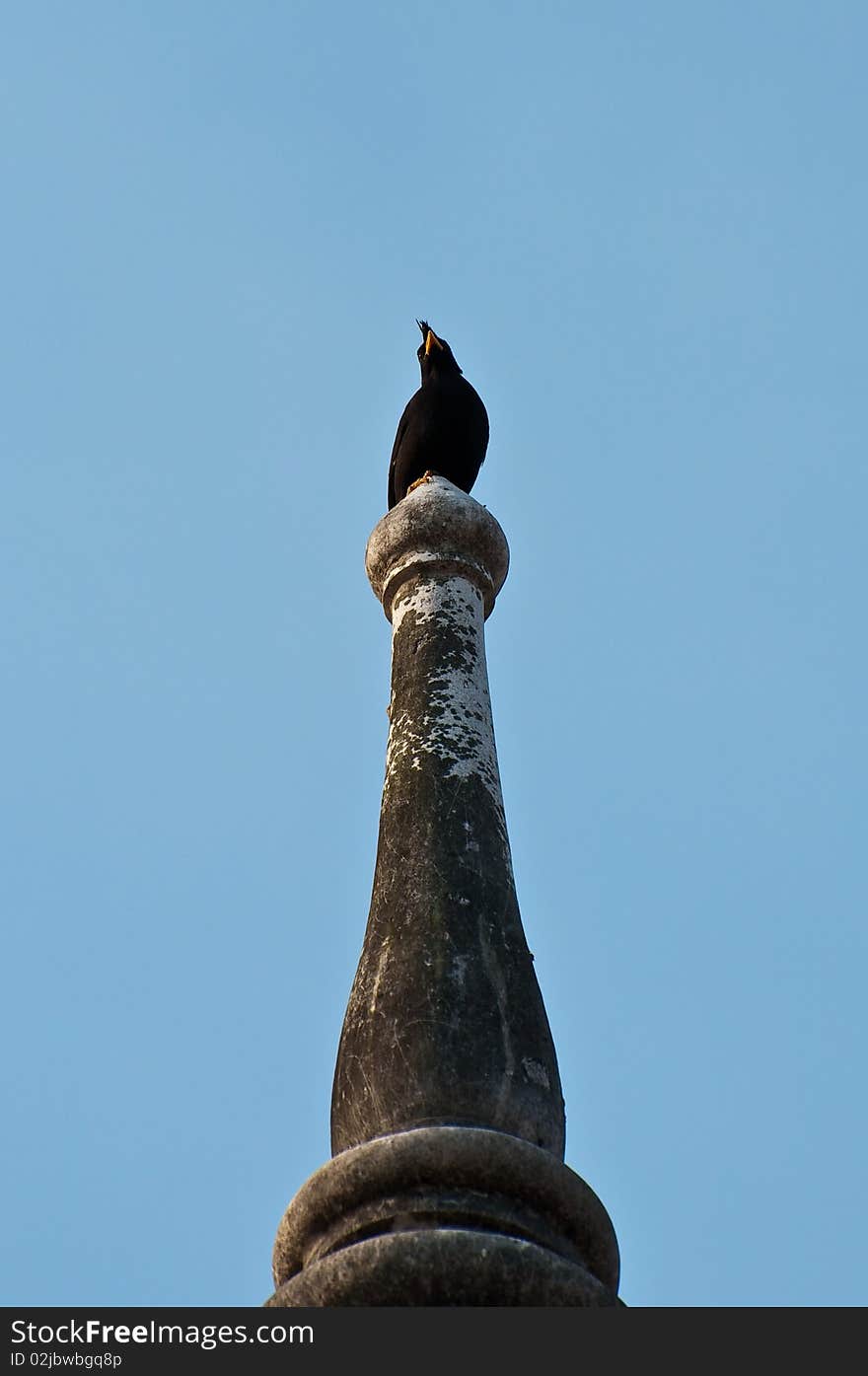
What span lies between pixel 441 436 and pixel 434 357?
1.12 m

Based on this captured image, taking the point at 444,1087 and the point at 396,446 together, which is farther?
the point at 396,446

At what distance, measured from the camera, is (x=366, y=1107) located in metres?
3.98

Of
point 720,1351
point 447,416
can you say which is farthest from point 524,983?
point 447,416

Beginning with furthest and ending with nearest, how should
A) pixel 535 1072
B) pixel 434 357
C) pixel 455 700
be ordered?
1. pixel 434 357
2. pixel 455 700
3. pixel 535 1072

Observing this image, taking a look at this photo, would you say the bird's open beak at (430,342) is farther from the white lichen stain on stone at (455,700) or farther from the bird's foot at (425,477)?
the white lichen stain on stone at (455,700)

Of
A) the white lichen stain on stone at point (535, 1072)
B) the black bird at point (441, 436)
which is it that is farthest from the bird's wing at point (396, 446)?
the white lichen stain on stone at point (535, 1072)

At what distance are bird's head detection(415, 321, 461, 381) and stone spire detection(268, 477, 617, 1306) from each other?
3094mm

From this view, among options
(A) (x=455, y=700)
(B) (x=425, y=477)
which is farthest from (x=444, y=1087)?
(B) (x=425, y=477)

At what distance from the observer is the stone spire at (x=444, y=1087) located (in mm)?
3492

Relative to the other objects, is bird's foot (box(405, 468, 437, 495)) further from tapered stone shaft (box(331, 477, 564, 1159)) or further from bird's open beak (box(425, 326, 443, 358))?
bird's open beak (box(425, 326, 443, 358))

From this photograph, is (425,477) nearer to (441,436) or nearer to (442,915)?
(441,436)

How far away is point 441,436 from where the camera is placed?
7203 millimetres

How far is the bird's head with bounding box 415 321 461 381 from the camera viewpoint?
8.01 metres

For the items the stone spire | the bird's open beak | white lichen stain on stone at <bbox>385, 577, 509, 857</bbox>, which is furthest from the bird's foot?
the bird's open beak
